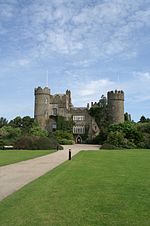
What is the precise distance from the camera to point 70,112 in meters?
90.6

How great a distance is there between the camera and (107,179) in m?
15.5

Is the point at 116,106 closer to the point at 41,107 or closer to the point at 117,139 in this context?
the point at 41,107

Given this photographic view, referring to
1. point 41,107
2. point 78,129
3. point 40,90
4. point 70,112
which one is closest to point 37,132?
point 41,107

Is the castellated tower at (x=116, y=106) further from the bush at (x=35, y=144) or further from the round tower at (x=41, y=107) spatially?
the bush at (x=35, y=144)

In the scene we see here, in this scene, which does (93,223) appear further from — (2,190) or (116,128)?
(116,128)

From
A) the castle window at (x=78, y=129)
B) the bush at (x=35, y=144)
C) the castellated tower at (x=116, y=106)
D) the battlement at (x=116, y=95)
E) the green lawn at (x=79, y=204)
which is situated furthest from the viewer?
the castle window at (x=78, y=129)

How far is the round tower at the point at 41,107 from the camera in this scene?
85.7m

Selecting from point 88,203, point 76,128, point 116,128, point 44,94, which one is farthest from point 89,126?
point 88,203

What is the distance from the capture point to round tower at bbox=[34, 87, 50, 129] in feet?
281

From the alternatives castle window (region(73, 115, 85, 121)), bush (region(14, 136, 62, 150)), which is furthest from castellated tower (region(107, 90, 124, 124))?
bush (region(14, 136, 62, 150))

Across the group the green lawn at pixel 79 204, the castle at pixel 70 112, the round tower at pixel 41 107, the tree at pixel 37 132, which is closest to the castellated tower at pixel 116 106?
the castle at pixel 70 112

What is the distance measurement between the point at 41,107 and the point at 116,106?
55.1ft

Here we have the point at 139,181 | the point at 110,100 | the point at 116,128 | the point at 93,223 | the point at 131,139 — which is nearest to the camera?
the point at 93,223

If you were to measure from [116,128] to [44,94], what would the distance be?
26016mm
